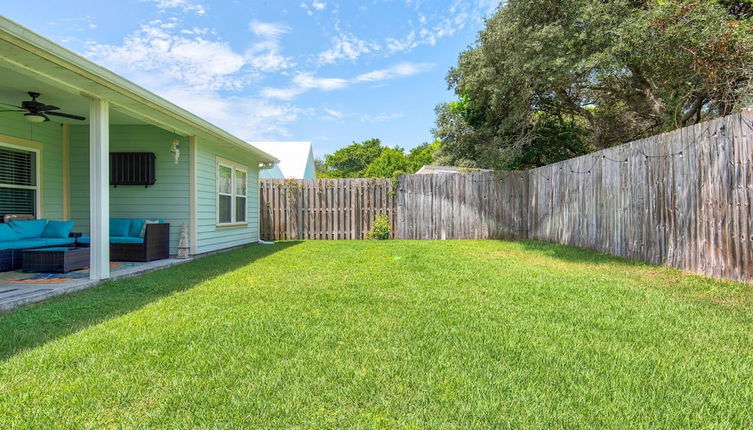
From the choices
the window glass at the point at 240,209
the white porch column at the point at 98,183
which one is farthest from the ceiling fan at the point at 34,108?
the window glass at the point at 240,209

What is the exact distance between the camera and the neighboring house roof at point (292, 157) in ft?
64.7

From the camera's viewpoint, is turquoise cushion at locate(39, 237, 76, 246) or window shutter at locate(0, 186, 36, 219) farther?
window shutter at locate(0, 186, 36, 219)

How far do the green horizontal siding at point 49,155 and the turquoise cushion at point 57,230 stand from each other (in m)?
0.46

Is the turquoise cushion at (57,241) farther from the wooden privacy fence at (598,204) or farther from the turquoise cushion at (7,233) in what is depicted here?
the wooden privacy fence at (598,204)

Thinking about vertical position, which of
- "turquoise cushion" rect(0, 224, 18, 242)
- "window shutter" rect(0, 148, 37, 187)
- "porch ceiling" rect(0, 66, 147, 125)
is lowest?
"turquoise cushion" rect(0, 224, 18, 242)

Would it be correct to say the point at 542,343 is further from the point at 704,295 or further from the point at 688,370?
the point at 704,295

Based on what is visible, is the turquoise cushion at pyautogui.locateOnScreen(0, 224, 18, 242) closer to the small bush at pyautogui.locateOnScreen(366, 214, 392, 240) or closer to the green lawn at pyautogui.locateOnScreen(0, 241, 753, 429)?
the green lawn at pyautogui.locateOnScreen(0, 241, 753, 429)

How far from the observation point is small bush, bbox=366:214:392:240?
10516 millimetres

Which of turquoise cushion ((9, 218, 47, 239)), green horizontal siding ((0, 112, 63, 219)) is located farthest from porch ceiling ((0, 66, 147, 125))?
turquoise cushion ((9, 218, 47, 239))

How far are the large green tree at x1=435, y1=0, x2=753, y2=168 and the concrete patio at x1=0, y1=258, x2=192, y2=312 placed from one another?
793 centimetres

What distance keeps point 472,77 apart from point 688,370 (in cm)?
841

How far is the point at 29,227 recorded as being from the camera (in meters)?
5.88

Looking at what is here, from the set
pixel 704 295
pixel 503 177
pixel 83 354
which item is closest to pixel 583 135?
pixel 503 177

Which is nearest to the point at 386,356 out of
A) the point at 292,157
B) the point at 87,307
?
the point at 87,307
